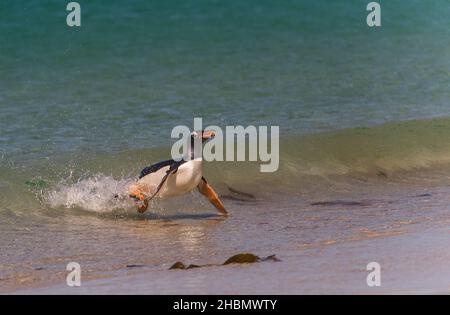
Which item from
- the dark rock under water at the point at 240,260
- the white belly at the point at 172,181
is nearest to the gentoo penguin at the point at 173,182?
the white belly at the point at 172,181

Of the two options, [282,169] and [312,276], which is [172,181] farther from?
[312,276]

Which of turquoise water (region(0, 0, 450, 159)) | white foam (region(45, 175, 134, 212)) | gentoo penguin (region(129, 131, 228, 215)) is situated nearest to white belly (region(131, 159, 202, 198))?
gentoo penguin (region(129, 131, 228, 215))

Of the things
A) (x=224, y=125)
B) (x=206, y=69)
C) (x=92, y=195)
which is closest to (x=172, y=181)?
(x=92, y=195)

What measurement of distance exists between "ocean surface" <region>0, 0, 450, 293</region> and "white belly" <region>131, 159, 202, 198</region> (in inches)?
9.9

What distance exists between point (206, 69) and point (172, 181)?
11305 millimetres

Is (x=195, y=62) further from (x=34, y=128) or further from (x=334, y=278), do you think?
(x=334, y=278)

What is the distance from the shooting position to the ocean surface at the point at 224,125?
8234 mm

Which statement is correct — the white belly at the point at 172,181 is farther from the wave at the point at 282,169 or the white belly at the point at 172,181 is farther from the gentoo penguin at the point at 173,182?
the wave at the point at 282,169

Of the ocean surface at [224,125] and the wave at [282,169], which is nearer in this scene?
the ocean surface at [224,125]

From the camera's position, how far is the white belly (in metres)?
10.4

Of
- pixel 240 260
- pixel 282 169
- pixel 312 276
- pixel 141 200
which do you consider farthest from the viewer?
pixel 282 169

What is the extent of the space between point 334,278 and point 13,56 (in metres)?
17.1

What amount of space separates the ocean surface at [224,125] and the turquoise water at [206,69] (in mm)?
61

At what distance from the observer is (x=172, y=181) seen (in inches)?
408
